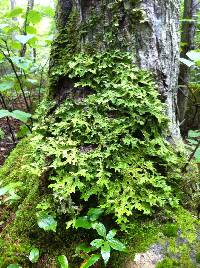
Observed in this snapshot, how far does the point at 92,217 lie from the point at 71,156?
37 centimetres

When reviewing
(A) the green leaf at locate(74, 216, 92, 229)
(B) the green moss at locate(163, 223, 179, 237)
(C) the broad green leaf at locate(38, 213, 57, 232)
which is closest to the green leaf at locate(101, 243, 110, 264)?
(A) the green leaf at locate(74, 216, 92, 229)

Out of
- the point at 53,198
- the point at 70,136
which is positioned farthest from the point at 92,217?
the point at 70,136

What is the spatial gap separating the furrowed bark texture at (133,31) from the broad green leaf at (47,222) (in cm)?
91

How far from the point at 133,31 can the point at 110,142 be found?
2.57ft

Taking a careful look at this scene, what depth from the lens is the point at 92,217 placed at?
158 centimetres

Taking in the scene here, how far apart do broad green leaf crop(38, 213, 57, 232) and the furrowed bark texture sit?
908mm

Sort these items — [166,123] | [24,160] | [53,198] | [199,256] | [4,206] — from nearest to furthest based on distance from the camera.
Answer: [199,256]
[53,198]
[166,123]
[4,206]
[24,160]

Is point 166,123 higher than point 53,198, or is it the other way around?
point 166,123

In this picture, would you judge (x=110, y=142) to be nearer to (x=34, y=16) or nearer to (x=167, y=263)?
(x=167, y=263)

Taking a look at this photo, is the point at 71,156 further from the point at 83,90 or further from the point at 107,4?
the point at 107,4

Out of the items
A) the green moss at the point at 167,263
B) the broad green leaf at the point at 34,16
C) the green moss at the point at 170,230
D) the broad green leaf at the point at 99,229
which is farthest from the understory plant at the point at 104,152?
the broad green leaf at the point at 34,16

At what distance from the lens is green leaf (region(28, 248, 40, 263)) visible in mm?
1512

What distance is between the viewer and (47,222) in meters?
1.57

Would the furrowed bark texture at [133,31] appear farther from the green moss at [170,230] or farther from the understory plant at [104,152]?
the green moss at [170,230]
